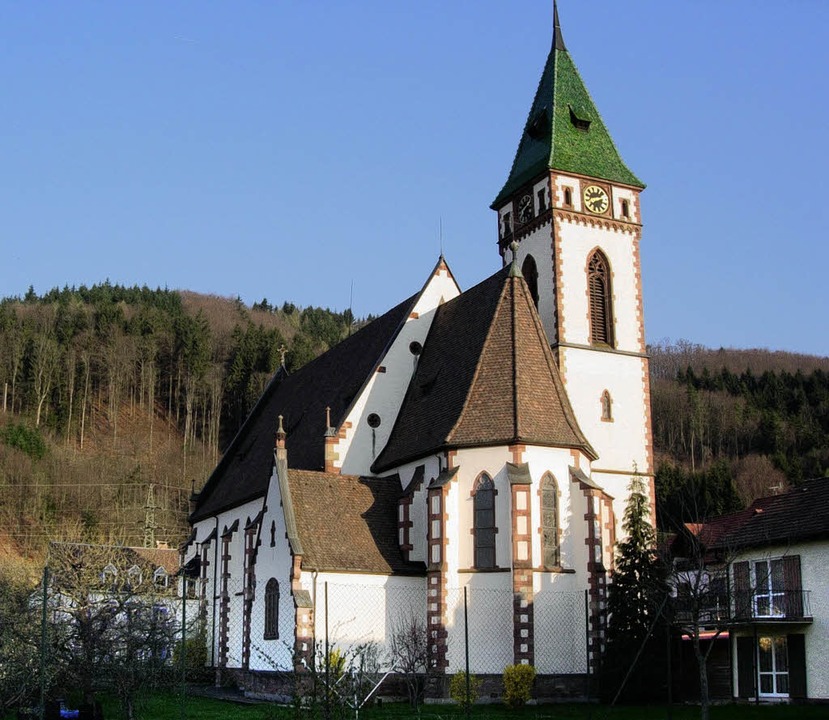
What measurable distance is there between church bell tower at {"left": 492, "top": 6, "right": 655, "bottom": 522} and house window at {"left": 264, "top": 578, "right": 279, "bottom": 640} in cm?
1167

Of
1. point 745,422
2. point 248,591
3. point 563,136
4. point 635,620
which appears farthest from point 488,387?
point 745,422

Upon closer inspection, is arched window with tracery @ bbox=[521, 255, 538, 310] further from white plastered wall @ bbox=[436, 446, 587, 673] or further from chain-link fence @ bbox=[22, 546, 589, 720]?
chain-link fence @ bbox=[22, 546, 589, 720]

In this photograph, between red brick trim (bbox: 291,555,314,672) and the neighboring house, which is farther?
red brick trim (bbox: 291,555,314,672)

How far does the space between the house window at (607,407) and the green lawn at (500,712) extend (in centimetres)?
1264

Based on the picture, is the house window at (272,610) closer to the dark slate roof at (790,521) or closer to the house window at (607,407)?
the dark slate roof at (790,521)

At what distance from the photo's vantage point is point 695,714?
71.9 feet

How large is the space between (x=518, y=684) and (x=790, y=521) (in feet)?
29.2

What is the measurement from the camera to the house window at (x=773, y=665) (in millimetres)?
27219

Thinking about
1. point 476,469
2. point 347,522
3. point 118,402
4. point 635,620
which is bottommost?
point 635,620

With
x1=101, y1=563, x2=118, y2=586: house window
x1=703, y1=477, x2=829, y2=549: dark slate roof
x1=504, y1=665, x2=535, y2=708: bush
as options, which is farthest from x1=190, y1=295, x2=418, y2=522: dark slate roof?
x1=703, y1=477, x2=829, y2=549: dark slate roof

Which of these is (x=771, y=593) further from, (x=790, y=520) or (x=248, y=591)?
(x=248, y=591)

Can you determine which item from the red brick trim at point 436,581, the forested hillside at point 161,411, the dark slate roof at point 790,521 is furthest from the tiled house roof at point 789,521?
the forested hillside at point 161,411

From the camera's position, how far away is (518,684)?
2522 cm

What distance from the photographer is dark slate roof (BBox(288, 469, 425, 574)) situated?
2798 centimetres
